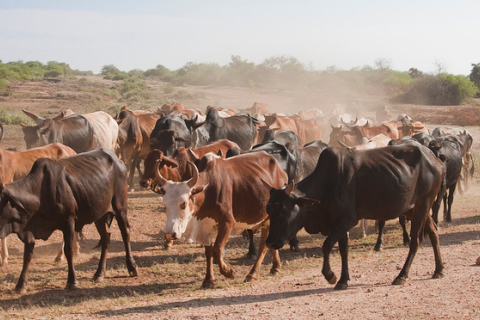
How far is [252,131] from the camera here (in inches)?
719

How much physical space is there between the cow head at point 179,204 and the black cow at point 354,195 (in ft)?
3.49

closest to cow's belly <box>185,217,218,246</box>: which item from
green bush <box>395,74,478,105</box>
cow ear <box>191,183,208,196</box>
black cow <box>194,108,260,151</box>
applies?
cow ear <box>191,183,208,196</box>

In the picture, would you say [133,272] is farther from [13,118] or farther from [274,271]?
[13,118]

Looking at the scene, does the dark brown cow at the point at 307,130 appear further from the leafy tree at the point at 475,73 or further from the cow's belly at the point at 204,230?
the leafy tree at the point at 475,73

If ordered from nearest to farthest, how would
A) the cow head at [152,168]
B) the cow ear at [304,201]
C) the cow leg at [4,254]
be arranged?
the cow ear at [304,201], the cow leg at [4,254], the cow head at [152,168]

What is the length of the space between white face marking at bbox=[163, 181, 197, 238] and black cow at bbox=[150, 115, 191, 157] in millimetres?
6089

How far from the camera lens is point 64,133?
1477 cm

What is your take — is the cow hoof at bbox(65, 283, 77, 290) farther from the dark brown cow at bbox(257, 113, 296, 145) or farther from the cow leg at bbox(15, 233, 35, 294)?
the dark brown cow at bbox(257, 113, 296, 145)

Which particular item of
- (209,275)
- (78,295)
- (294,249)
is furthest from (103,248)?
(294,249)

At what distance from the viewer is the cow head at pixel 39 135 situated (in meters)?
14.1

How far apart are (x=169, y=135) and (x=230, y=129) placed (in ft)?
11.3

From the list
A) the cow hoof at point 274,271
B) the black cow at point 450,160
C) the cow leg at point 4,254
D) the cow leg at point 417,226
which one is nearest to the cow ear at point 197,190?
the cow hoof at point 274,271

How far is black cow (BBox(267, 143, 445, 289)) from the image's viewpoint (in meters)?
7.52

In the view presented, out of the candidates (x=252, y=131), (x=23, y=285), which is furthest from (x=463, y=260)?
(x=252, y=131)
